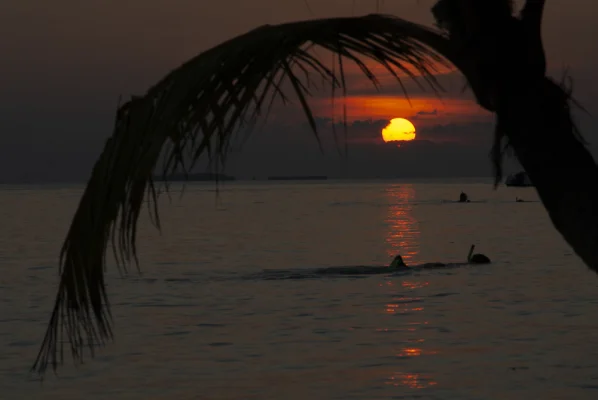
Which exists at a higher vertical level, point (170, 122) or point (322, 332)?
point (170, 122)

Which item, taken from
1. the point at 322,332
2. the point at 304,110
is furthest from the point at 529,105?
the point at 322,332

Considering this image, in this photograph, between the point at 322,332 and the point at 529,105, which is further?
the point at 322,332

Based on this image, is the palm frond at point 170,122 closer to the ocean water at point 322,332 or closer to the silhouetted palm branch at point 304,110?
the silhouetted palm branch at point 304,110

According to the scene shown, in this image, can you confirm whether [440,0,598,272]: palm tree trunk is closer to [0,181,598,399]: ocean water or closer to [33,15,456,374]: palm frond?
[33,15,456,374]: palm frond

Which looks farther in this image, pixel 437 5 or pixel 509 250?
pixel 509 250

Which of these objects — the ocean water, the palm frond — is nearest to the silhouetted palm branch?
the palm frond

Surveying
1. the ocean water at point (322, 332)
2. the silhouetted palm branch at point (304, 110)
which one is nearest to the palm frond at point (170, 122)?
the silhouetted palm branch at point (304, 110)

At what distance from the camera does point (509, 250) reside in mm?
62250

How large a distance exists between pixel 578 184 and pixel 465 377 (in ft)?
56.0

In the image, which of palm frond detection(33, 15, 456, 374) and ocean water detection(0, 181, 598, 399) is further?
ocean water detection(0, 181, 598, 399)

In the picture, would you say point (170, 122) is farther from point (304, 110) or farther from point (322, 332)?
point (322, 332)

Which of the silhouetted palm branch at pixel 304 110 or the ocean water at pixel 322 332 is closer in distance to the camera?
the silhouetted palm branch at pixel 304 110

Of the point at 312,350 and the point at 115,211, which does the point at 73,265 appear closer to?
the point at 115,211

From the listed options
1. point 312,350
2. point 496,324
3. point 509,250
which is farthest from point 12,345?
point 509,250
